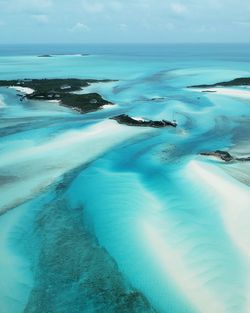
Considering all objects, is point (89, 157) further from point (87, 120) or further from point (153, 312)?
point (153, 312)

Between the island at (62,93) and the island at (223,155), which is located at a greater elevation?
the island at (223,155)

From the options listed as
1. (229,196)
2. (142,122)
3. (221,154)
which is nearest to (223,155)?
(221,154)

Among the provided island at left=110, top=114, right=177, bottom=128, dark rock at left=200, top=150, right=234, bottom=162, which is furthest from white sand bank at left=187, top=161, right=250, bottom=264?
island at left=110, top=114, right=177, bottom=128

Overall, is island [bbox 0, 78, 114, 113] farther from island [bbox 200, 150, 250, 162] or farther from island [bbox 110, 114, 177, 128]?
island [bbox 200, 150, 250, 162]

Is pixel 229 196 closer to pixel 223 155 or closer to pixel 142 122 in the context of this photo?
pixel 223 155

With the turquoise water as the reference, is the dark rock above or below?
above

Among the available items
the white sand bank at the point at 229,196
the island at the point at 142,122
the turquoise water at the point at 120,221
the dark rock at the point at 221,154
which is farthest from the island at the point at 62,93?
the white sand bank at the point at 229,196

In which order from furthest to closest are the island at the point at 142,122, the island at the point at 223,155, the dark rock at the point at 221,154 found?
the island at the point at 142,122, the dark rock at the point at 221,154, the island at the point at 223,155

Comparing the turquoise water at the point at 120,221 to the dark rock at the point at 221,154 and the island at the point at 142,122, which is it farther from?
the island at the point at 142,122
